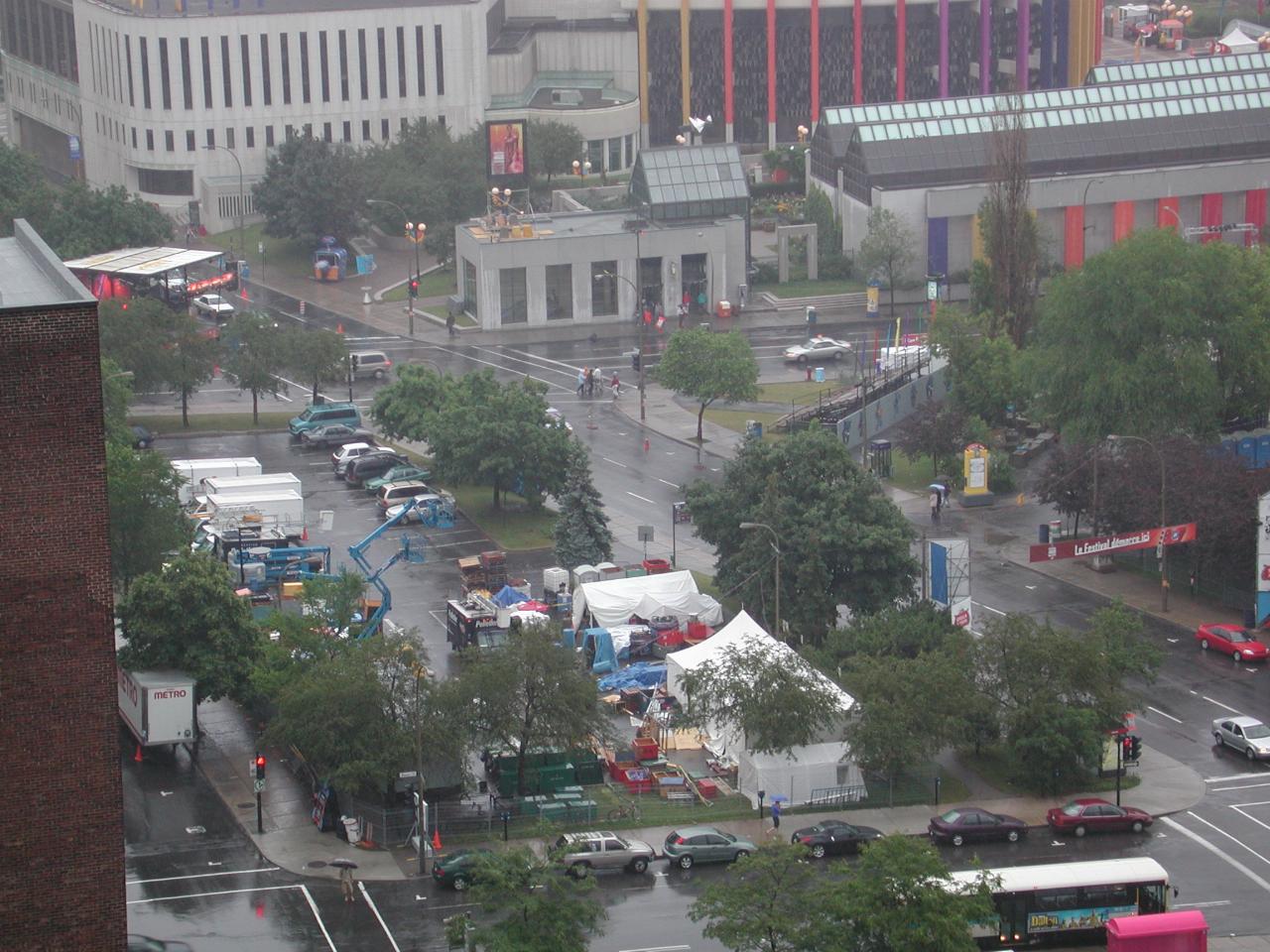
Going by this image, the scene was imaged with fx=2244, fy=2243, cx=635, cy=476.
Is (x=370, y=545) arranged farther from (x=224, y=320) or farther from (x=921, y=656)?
(x=224, y=320)

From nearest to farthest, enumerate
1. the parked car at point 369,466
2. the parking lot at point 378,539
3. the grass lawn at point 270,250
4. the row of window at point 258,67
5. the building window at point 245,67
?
the parking lot at point 378,539 < the parked car at point 369,466 < the grass lawn at point 270,250 < the row of window at point 258,67 < the building window at point 245,67

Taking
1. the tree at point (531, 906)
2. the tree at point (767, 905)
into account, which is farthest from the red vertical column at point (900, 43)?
the tree at point (531, 906)

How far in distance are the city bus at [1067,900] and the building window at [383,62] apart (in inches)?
4101

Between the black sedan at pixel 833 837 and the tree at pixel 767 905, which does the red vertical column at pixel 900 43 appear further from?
the tree at pixel 767 905

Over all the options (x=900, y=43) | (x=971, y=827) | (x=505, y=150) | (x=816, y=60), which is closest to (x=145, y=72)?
(x=505, y=150)

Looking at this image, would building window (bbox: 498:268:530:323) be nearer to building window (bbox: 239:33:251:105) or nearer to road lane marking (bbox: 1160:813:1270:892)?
building window (bbox: 239:33:251:105)

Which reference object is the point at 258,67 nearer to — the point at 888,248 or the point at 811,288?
the point at 811,288

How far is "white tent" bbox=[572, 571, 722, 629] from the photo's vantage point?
72125 millimetres

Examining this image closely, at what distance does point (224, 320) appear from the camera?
11950cm

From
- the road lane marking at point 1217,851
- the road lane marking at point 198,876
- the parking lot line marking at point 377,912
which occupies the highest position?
the road lane marking at point 198,876

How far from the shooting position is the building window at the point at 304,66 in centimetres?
14288

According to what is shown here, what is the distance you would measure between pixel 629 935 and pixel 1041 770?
14.1 meters

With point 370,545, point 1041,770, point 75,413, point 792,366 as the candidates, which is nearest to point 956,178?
point 792,366

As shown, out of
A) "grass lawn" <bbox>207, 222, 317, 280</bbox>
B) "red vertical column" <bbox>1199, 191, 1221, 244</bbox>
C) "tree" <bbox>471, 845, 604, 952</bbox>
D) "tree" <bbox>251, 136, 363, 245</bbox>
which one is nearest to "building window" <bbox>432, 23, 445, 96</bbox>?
"grass lawn" <bbox>207, 222, 317, 280</bbox>
